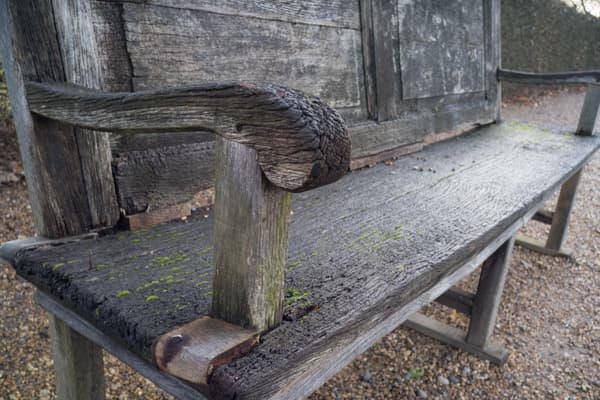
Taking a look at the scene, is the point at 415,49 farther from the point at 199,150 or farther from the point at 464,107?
the point at 199,150

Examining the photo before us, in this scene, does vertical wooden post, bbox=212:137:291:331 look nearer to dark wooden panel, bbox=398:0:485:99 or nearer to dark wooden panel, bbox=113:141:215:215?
dark wooden panel, bbox=113:141:215:215

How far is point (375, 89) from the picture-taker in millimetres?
2383

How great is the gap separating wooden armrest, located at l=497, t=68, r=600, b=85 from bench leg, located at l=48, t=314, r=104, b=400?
3.39 meters

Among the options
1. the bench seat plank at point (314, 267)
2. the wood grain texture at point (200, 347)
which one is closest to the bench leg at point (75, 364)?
the bench seat plank at point (314, 267)

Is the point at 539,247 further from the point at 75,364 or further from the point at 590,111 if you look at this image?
the point at 75,364

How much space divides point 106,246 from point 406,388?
175cm

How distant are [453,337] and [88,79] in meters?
2.38

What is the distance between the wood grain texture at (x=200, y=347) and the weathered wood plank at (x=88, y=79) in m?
0.67

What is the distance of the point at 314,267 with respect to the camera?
1.19 metres

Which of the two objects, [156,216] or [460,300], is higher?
[156,216]

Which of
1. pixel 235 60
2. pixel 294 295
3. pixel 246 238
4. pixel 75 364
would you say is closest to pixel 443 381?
pixel 294 295

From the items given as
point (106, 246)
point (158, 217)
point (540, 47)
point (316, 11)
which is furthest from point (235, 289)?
point (540, 47)

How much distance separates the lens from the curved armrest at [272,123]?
0.64 metres

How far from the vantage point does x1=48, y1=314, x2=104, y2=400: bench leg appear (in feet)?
4.44
